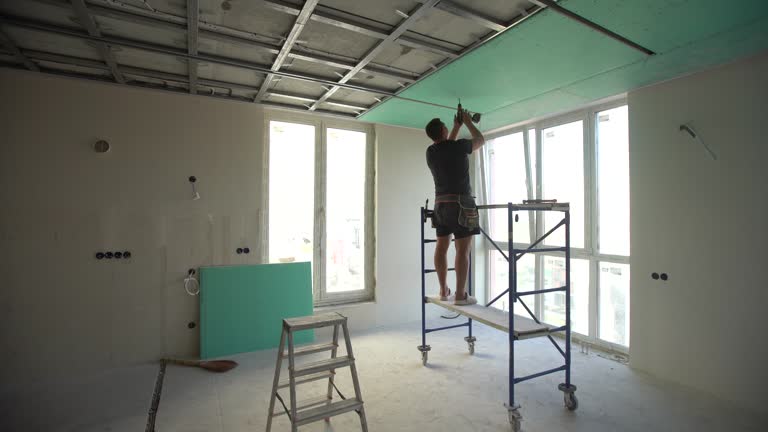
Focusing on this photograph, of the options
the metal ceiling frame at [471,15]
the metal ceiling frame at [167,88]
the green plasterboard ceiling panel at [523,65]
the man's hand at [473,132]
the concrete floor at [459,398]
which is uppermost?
the metal ceiling frame at [167,88]

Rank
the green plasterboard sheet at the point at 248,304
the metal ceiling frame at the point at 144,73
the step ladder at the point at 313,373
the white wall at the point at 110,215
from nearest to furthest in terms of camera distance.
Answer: the step ladder at the point at 313,373 → the metal ceiling frame at the point at 144,73 → the white wall at the point at 110,215 → the green plasterboard sheet at the point at 248,304

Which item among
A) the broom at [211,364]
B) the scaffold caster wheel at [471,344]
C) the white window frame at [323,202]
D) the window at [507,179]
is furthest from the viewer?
the window at [507,179]

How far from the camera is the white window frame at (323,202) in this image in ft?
14.1

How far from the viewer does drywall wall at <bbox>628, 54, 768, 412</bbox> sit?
2.72 metres

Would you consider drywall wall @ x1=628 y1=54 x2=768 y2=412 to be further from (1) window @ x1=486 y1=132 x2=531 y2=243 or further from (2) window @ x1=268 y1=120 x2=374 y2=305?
(2) window @ x1=268 y1=120 x2=374 y2=305

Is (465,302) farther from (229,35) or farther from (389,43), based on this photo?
(229,35)

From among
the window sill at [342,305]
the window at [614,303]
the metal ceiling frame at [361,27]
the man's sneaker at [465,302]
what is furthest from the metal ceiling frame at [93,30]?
the window at [614,303]

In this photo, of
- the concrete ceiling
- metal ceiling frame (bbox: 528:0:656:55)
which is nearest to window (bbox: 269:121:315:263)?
the concrete ceiling

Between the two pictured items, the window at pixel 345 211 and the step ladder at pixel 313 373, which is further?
the window at pixel 345 211

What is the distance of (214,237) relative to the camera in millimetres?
3875

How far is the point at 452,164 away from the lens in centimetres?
306

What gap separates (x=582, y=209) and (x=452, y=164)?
2059mm

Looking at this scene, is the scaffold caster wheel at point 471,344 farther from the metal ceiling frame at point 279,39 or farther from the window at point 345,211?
the metal ceiling frame at point 279,39

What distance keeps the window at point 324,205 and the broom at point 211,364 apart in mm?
1229
